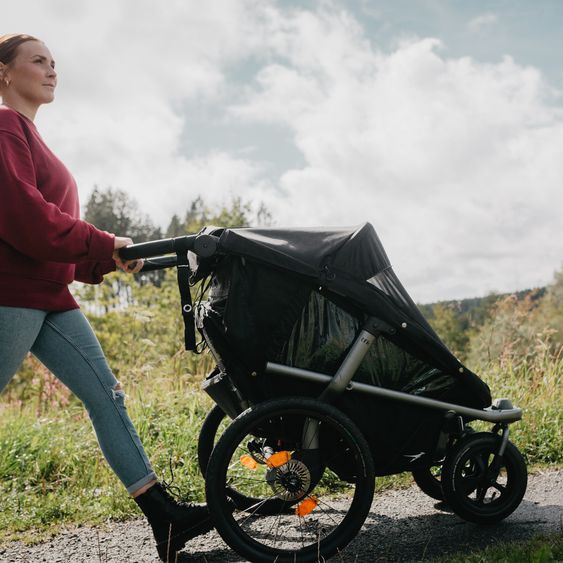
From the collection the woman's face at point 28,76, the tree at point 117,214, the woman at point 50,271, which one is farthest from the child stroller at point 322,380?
the tree at point 117,214

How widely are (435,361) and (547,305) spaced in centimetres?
4843

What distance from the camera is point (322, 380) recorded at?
284 cm

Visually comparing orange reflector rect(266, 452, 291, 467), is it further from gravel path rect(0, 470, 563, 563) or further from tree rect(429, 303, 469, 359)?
tree rect(429, 303, 469, 359)

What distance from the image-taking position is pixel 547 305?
157 ft

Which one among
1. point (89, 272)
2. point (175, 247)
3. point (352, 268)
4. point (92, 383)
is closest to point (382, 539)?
point (352, 268)

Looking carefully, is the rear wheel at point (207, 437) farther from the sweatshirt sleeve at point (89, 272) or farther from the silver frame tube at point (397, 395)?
the sweatshirt sleeve at point (89, 272)

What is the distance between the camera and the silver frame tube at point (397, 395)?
281 cm

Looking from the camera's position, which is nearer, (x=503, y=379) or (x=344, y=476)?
(x=344, y=476)

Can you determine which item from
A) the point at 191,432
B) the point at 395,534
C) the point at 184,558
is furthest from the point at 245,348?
the point at 191,432

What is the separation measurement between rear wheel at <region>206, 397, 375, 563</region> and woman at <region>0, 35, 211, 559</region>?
0.29 metres

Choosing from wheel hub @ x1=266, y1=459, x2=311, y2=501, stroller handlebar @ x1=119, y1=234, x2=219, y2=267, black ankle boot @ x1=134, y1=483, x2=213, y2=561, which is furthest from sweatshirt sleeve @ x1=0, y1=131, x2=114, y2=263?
wheel hub @ x1=266, y1=459, x2=311, y2=501

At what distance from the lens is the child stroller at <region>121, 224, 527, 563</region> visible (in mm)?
2705

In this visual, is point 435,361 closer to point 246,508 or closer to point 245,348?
point 245,348

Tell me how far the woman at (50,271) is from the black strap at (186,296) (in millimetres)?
231
